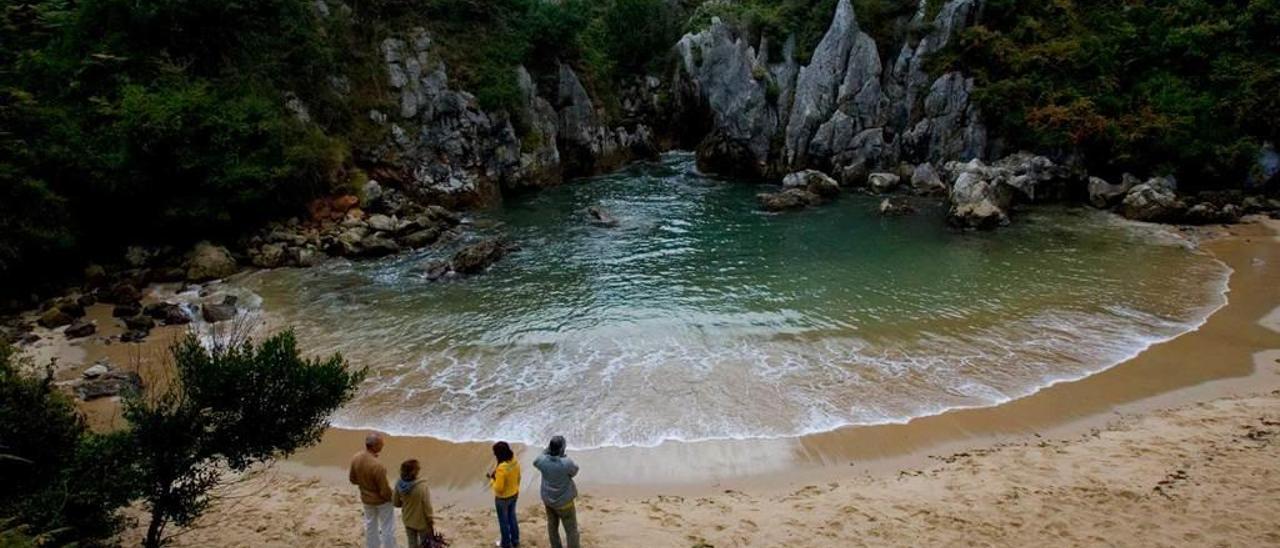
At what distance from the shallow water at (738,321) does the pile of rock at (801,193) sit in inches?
149

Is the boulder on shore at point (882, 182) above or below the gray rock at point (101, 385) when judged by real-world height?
above

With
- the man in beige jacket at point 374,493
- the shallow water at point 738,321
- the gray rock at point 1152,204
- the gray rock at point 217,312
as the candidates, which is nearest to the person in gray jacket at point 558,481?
the man in beige jacket at point 374,493

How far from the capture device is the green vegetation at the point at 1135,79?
3209cm

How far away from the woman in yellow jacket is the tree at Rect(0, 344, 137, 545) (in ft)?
15.4

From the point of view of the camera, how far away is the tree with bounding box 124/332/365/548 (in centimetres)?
880

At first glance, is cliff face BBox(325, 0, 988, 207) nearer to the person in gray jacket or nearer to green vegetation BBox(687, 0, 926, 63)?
green vegetation BBox(687, 0, 926, 63)

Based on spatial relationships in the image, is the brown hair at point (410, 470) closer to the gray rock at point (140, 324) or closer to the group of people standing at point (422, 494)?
the group of people standing at point (422, 494)

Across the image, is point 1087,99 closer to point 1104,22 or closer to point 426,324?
point 1104,22

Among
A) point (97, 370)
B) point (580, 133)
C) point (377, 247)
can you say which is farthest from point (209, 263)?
point (580, 133)

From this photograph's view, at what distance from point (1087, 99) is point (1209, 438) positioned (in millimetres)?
28898

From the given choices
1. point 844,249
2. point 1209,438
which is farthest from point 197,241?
point 1209,438

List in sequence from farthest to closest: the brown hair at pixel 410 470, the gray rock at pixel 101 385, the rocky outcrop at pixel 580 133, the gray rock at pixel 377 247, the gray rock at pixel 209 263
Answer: the rocky outcrop at pixel 580 133 < the gray rock at pixel 377 247 < the gray rock at pixel 209 263 < the gray rock at pixel 101 385 < the brown hair at pixel 410 470

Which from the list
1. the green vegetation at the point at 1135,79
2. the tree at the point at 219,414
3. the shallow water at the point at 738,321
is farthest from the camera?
the green vegetation at the point at 1135,79

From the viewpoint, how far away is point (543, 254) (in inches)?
1095
